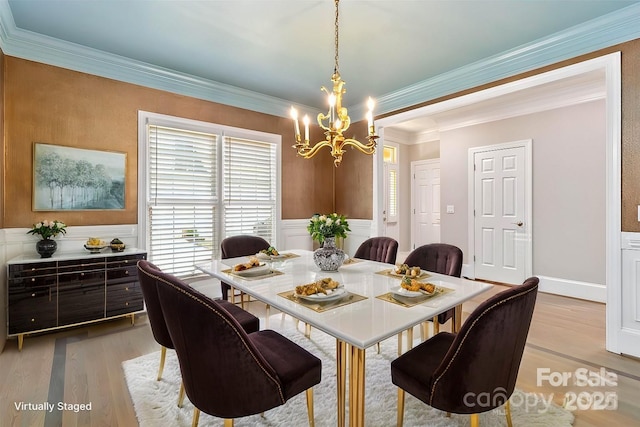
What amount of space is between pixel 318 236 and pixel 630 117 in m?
2.69

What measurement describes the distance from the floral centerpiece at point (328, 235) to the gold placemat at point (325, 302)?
57 cm

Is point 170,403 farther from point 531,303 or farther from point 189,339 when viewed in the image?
point 531,303

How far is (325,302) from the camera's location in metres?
1.55

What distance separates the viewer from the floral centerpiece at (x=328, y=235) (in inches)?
86.6

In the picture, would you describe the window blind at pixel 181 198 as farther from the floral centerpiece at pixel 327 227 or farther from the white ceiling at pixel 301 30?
the floral centerpiece at pixel 327 227

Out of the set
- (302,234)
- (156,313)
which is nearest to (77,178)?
(156,313)

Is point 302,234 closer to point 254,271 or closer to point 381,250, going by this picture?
point 381,250

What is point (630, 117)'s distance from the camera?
250 centimetres

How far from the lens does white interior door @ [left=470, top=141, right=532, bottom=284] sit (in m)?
4.61

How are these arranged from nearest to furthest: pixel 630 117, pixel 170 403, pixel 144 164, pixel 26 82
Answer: pixel 170 403 → pixel 630 117 → pixel 26 82 → pixel 144 164

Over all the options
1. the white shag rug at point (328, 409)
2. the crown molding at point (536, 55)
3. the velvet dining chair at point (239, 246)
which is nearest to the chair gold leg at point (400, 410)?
the white shag rug at point (328, 409)

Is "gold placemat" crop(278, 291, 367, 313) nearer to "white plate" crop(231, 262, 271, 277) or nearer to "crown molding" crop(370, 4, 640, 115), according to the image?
"white plate" crop(231, 262, 271, 277)

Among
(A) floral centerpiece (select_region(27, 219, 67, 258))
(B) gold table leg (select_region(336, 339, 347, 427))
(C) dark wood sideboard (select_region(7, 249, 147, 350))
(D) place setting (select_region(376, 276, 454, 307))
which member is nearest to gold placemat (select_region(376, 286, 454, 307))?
(D) place setting (select_region(376, 276, 454, 307))

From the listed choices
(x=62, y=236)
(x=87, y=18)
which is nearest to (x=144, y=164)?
(x=62, y=236)
